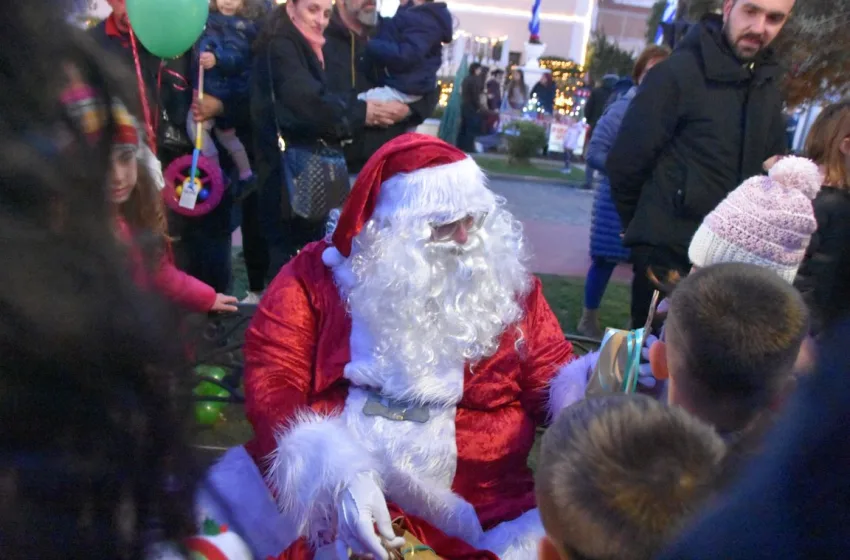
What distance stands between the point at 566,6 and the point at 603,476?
28.3m

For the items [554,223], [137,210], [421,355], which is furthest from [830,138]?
[554,223]

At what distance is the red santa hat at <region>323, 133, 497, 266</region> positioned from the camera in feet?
6.43

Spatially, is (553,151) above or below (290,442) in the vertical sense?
below

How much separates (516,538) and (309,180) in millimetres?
1915

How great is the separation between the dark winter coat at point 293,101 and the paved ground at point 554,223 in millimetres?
1659

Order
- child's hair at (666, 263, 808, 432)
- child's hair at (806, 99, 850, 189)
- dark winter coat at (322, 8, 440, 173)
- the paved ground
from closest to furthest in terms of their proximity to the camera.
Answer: child's hair at (666, 263, 808, 432) → child's hair at (806, 99, 850, 189) → dark winter coat at (322, 8, 440, 173) → the paved ground

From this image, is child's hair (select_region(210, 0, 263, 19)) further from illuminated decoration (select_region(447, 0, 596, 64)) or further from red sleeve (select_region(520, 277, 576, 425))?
illuminated decoration (select_region(447, 0, 596, 64))

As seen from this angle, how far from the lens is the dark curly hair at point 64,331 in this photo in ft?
1.43

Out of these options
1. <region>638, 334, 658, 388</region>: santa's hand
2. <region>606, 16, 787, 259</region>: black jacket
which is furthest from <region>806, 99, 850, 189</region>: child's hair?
<region>638, 334, 658, 388</region>: santa's hand

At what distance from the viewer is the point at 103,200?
0.48 m

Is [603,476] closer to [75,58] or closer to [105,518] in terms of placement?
[105,518]

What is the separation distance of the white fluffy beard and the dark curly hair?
54.3 inches

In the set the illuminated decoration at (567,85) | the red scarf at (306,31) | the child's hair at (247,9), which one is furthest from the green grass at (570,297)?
the illuminated decoration at (567,85)

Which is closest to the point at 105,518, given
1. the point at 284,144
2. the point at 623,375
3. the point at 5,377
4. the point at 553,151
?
the point at 5,377
